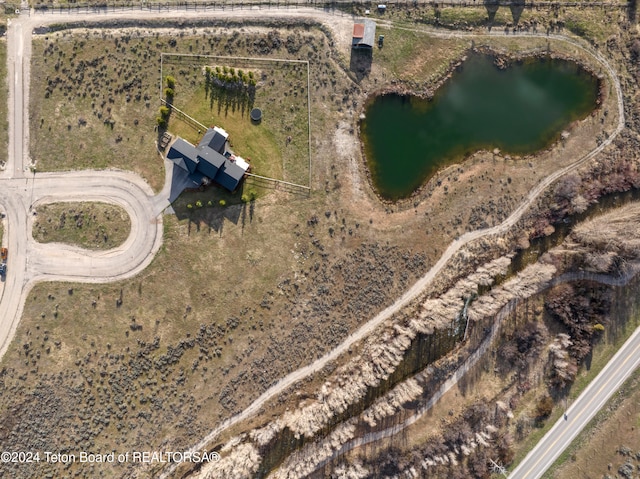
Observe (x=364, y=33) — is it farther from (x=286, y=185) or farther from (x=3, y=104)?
(x=3, y=104)

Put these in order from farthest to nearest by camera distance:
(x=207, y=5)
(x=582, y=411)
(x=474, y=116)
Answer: (x=474, y=116), (x=207, y=5), (x=582, y=411)

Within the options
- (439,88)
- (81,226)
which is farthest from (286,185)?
(81,226)

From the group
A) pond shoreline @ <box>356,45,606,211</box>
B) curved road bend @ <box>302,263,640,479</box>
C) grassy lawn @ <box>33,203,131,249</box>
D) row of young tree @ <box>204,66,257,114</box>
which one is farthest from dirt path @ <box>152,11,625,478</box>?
grassy lawn @ <box>33,203,131,249</box>

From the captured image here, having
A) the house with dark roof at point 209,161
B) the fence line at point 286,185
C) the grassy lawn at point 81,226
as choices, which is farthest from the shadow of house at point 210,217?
the grassy lawn at point 81,226

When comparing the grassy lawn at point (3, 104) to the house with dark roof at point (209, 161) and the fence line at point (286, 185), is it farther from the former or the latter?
the fence line at point (286, 185)

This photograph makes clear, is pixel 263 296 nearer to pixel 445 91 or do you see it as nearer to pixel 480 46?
pixel 445 91

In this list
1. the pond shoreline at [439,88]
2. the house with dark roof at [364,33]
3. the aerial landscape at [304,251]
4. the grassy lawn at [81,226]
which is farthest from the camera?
the pond shoreline at [439,88]

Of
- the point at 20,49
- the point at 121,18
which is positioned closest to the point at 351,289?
the point at 121,18
